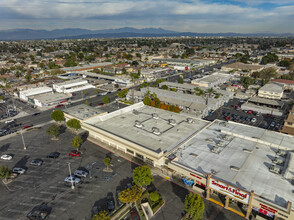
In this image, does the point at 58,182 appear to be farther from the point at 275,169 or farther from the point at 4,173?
the point at 275,169

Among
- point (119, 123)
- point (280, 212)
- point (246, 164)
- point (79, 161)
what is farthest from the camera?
point (119, 123)

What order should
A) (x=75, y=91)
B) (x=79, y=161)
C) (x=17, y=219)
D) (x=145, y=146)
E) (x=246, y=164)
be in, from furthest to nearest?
(x=75, y=91) → (x=79, y=161) → (x=145, y=146) → (x=246, y=164) → (x=17, y=219)

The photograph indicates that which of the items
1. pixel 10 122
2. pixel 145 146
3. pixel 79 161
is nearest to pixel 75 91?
pixel 10 122

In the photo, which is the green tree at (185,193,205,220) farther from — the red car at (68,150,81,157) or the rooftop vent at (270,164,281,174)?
the red car at (68,150,81,157)

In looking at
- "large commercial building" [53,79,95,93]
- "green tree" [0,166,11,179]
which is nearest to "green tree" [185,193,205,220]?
"green tree" [0,166,11,179]

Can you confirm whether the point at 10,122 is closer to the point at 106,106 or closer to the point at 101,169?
the point at 106,106

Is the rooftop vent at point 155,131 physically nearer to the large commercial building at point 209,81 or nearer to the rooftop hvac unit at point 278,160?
the rooftop hvac unit at point 278,160
